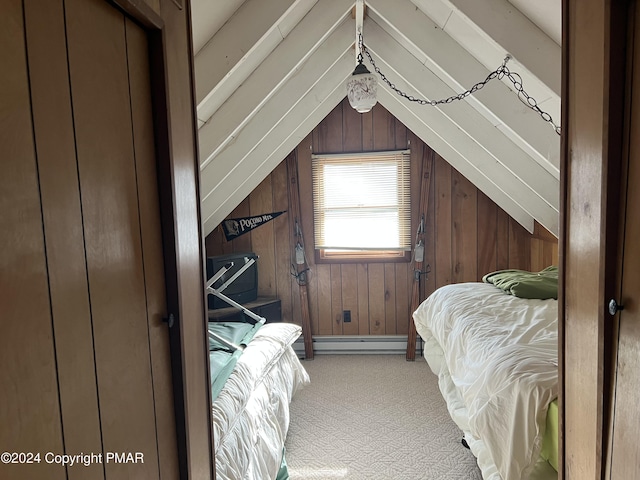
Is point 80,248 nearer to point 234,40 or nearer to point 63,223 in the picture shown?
point 63,223

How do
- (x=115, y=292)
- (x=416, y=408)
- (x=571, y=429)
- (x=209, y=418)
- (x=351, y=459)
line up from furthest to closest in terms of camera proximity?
(x=416, y=408)
(x=351, y=459)
(x=209, y=418)
(x=571, y=429)
(x=115, y=292)

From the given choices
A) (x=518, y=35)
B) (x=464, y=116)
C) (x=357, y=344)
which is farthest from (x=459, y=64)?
(x=357, y=344)

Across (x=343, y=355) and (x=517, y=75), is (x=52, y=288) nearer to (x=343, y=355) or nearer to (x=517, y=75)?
(x=517, y=75)

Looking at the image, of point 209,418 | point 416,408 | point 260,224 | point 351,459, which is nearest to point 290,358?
point 351,459

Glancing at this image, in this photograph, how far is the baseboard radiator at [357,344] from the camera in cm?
365

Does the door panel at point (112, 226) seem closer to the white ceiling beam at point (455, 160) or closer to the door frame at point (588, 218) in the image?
the door frame at point (588, 218)

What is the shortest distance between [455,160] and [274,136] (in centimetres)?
153

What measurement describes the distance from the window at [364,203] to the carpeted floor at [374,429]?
1.08 metres

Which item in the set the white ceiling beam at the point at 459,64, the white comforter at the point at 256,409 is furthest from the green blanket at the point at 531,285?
the white comforter at the point at 256,409

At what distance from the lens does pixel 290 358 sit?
7.91 feet

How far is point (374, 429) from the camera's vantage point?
240cm

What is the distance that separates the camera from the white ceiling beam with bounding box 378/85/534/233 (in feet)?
10.3

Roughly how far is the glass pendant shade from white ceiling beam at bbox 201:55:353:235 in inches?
21.8

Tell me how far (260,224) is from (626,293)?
304 cm
